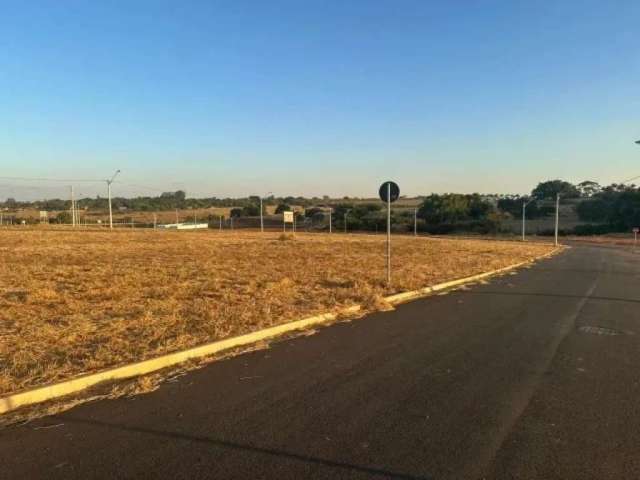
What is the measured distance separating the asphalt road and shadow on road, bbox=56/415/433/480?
0.01m

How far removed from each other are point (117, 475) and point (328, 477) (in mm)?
1572

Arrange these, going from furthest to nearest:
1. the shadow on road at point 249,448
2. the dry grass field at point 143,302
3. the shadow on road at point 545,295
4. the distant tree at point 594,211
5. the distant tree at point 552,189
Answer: the distant tree at point 552,189, the distant tree at point 594,211, the shadow on road at point 545,295, the dry grass field at point 143,302, the shadow on road at point 249,448

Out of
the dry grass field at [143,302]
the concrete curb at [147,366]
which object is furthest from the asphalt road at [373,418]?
the dry grass field at [143,302]

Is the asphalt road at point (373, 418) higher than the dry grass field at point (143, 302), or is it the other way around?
the dry grass field at point (143, 302)

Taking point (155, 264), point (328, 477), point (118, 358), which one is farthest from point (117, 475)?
point (155, 264)

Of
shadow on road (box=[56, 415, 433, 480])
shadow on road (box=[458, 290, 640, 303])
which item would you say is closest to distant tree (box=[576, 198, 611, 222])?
shadow on road (box=[458, 290, 640, 303])

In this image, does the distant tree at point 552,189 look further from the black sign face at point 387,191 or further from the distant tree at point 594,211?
the black sign face at point 387,191

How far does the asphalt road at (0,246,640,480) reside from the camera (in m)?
3.90

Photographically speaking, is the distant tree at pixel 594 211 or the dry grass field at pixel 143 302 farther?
the distant tree at pixel 594 211

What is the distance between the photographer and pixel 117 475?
148 inches

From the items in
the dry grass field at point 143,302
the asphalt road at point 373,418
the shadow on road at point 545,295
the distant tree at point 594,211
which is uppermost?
the distant tree at point 594,211

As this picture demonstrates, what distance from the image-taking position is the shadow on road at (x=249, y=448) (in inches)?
149

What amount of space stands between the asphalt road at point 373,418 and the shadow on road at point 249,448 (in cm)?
1

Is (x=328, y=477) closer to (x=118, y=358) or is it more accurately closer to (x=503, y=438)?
(x=503, y=438)
